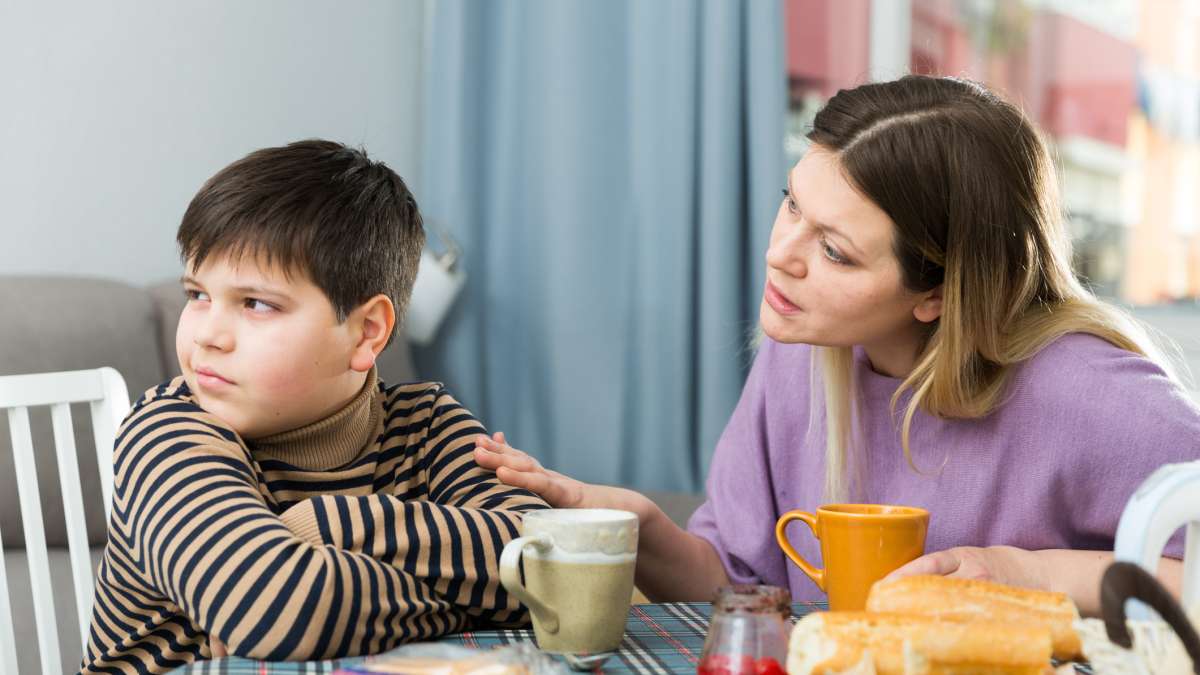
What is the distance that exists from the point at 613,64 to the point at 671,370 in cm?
70

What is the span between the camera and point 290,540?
0.81 m

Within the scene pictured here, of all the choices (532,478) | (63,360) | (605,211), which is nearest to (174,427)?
(532,478)

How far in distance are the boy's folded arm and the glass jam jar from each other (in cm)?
24

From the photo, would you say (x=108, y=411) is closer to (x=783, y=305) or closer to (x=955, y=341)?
(x=783, y=305)

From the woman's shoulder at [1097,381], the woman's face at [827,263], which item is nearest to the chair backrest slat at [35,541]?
the woman's face at [827,263]

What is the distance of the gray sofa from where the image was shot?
1.83m

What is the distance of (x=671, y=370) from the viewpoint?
2.71m

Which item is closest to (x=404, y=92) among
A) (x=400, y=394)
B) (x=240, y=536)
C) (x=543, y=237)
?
(x=543, y=237)

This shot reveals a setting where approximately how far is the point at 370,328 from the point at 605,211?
71.4 inches

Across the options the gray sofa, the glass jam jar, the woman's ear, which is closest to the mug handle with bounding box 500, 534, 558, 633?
the glass jam jar

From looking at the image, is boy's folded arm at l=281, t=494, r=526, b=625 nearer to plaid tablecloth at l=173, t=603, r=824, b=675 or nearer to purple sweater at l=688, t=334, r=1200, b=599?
plaid tablecloth at l=173, t=603, r=824, b=675

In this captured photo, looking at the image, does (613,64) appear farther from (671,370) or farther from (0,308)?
(0,308)

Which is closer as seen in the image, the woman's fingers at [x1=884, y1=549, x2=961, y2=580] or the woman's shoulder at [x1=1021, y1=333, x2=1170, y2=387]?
the woman's fingers at [x1=884, y1=549, x2=961, y2=580]

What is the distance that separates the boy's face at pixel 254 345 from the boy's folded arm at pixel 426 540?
0.30 ft
